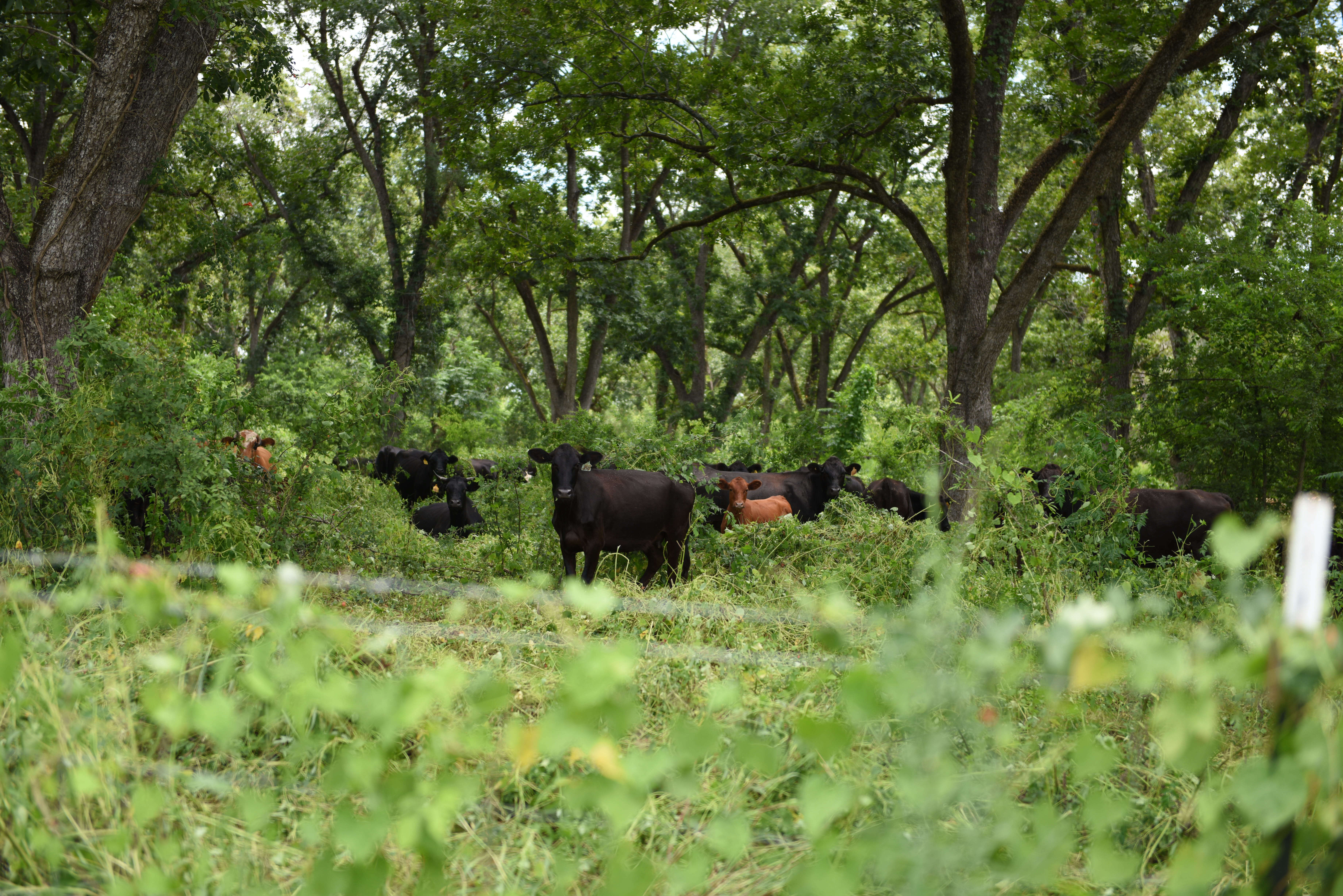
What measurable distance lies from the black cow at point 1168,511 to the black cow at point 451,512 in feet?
20.7

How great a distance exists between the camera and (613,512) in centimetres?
879

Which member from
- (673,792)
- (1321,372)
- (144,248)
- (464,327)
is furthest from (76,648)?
(464,327)

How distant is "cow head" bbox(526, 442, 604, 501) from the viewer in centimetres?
849

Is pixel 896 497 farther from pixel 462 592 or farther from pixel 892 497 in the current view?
pixel 462 592

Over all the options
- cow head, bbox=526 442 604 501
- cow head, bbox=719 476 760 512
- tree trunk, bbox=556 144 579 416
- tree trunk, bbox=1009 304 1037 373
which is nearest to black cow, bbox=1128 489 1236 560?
cow head, bbox=719 476 760 512

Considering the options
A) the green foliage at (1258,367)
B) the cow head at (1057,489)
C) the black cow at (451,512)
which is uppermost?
the green foliage at (1258,367)

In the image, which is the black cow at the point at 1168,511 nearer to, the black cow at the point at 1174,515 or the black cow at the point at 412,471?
the black cow at the point at 1174,515

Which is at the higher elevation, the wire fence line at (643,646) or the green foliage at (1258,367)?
the green foliage at (1258,367)

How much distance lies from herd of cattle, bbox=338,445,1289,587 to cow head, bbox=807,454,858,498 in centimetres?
2

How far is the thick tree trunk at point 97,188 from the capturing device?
7.96m

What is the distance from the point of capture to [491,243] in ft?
55.1

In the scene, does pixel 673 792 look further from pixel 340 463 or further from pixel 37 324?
pixel 37 324

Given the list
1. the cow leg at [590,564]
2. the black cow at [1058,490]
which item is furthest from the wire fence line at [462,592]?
the black cow at [1058,490]

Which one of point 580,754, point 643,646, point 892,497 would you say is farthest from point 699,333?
point 580,754
